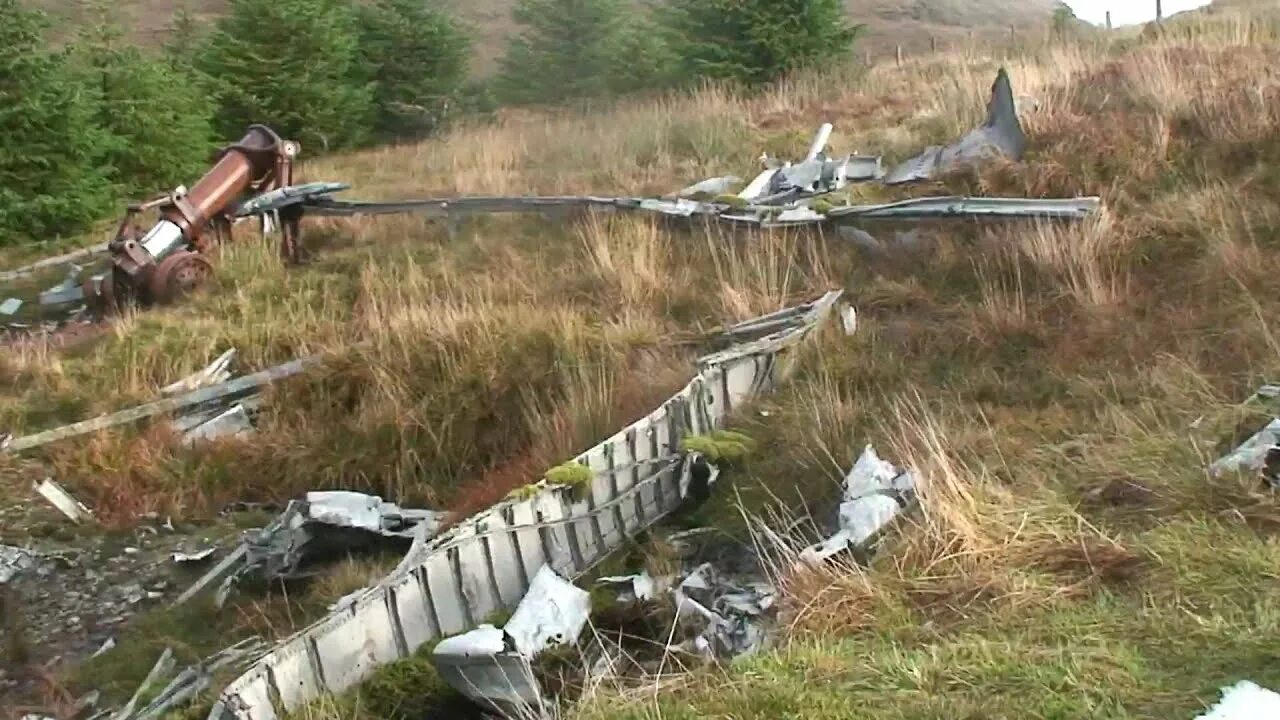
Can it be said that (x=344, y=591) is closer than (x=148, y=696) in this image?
No

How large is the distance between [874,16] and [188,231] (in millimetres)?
30961

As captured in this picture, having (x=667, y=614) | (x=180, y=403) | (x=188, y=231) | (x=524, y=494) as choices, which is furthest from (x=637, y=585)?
(x=188, y=231)

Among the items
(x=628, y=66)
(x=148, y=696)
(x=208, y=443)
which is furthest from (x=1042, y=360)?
(x=628, y=66)

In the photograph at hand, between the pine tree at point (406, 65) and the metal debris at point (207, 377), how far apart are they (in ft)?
38.7

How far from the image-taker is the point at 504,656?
378cm

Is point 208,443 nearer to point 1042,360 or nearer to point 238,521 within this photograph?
point 238,521

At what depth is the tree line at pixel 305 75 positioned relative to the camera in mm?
12844

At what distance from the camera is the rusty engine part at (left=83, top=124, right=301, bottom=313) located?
977cm

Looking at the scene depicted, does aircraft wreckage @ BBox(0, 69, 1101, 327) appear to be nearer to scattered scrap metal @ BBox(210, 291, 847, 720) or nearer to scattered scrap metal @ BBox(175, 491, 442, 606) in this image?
scattered scrap metal @ BBox(210, 291, 847, 720)

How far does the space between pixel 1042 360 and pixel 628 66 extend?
46.8ft

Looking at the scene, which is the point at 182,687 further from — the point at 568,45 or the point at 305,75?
the point at 568,45

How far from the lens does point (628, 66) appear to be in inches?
751

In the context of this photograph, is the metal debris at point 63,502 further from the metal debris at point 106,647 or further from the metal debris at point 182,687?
the metal debris at point 182,687

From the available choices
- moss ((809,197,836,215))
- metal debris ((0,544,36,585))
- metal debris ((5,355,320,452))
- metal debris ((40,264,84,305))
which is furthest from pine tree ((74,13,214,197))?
moss ((809,197,836,215))
